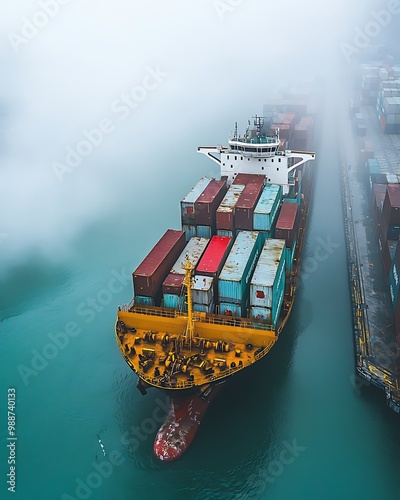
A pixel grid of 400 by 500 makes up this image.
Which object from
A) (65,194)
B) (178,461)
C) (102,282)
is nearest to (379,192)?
(102,282)

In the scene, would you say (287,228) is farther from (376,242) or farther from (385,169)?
(385,169)

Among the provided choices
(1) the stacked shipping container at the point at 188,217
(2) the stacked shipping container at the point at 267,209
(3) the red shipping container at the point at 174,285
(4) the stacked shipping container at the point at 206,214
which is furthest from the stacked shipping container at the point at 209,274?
(1) the stacked shipping container at the point at 188,217

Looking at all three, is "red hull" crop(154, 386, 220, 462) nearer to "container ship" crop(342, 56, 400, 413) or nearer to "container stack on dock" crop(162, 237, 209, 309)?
"container stack on dock" crop(162, 237, 209, 309)

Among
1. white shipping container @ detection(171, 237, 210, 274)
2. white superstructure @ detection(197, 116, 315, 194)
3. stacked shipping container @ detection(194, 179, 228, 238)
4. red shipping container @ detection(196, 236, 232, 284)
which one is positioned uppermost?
white superstructure @ detection(197, 116, 315, 194)

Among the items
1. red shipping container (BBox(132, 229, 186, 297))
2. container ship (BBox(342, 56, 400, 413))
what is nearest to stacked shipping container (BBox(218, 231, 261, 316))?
red shipping container (BBox(132, 229, 186, 297))

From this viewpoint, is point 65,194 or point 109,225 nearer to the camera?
point 109,225

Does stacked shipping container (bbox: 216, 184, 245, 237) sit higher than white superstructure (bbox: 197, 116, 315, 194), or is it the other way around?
white superstructure (bbox: 197, 116, 315, 194)

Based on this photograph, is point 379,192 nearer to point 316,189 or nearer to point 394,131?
point 316,189
